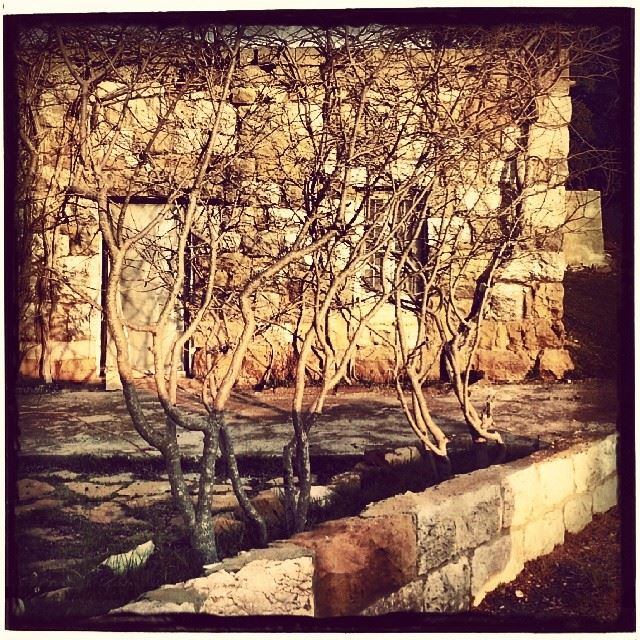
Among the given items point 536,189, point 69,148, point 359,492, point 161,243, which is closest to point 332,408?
point 359,492

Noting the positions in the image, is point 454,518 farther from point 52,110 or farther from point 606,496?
point 52,110

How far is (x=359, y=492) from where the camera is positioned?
411 cm

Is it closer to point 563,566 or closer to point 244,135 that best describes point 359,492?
point 563,566

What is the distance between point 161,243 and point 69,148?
93 centimetres

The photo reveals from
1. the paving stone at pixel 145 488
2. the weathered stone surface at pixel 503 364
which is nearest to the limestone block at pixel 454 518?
the weathered stone surface at pixel 503 364

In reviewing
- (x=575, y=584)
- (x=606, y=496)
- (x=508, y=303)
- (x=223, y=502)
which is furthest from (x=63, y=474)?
(x=508, y=303)

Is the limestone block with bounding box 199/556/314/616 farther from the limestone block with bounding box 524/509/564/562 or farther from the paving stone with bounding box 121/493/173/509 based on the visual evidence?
the limestone block with bounding box 524/509/564/562

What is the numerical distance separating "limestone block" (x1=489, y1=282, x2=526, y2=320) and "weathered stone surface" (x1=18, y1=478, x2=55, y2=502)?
9.52 ft

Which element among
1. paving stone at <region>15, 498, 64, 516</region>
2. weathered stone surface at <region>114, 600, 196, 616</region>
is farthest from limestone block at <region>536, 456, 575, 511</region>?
paving stone at <region>15, 498, 64, 516</region>

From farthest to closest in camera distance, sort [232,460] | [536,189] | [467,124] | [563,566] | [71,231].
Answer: [71,231], [536,189], [467,124], [563,566], [232,460]

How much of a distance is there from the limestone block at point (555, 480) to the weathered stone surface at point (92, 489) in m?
2.28

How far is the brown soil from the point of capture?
3500 mm

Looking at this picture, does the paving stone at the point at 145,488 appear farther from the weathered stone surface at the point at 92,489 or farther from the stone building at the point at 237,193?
the stone building at the point at 237,193
